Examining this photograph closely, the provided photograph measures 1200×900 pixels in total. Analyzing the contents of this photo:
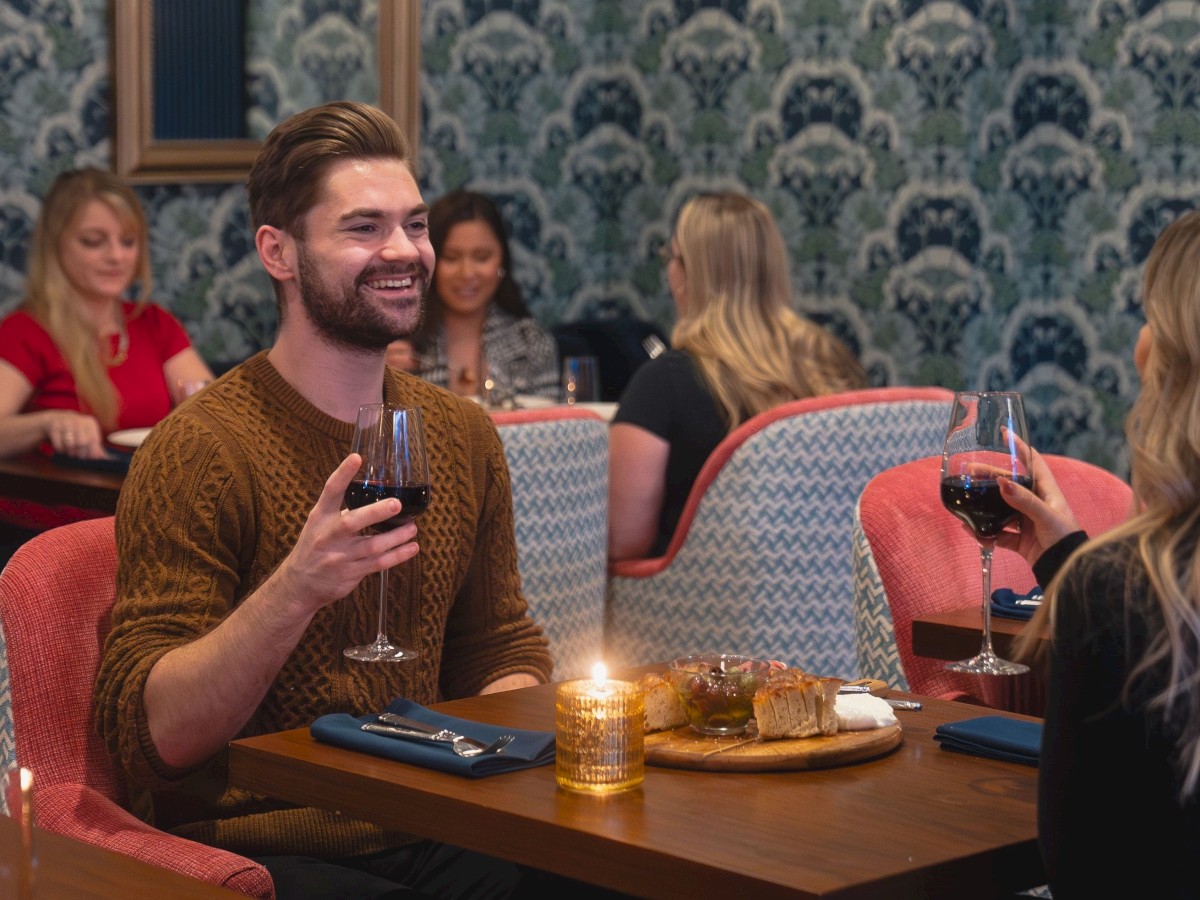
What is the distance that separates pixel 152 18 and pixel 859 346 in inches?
93.6

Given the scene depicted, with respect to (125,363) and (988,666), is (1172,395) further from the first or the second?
(125,363)

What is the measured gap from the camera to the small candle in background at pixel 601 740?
5.05ft

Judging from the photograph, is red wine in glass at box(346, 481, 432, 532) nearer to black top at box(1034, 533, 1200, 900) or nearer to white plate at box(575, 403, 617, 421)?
black top at box(1034, 533, 1200, 900)

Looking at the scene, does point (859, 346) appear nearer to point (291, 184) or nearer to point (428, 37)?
point (428, 37)

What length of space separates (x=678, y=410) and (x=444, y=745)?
7.42 feet

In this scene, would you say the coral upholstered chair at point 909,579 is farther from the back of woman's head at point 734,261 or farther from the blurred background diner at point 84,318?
the blurred background diner at point 84,318

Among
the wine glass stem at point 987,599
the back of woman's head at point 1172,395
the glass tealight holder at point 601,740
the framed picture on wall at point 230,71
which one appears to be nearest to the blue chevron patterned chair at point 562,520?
the wine glass stem at point 987,599

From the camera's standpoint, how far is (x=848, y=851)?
54.2 inches

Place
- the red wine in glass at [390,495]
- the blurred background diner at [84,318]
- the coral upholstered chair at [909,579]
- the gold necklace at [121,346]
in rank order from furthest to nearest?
the gold necklace at [121,346] → the blurred background diner at [84,318] → the coral upholstered chair at [909,579] → the red wine in glass at [390,495]

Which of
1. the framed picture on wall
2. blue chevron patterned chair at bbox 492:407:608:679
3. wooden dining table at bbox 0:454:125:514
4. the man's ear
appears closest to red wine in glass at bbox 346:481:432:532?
the man's ear

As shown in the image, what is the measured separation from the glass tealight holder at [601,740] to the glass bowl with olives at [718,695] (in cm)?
15

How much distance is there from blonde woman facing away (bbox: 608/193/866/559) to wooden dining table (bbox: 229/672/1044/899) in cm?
212

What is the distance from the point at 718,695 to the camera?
5.58ft

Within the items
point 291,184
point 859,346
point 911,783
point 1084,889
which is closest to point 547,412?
point 291,184
